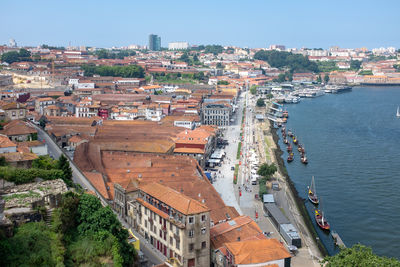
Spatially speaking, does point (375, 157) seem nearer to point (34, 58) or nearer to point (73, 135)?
point (73, 135)

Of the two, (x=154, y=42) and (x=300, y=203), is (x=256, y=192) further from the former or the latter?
(x=154, y=42)

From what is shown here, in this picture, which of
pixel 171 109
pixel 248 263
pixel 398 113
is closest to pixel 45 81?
pixel 171 109

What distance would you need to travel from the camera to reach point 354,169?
23.7 meters

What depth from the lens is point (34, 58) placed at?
53938mm

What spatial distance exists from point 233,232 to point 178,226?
2.00 m

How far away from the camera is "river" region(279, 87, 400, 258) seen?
53.0ft

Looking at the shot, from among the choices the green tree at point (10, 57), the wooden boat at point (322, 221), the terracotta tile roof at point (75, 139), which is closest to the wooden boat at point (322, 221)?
the wooden boat at point (322, 221)

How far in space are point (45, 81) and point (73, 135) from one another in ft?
74.6

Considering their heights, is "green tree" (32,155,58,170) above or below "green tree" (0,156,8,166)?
below

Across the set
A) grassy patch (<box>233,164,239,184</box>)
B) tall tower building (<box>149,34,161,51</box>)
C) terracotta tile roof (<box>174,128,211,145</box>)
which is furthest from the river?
tall tower building (<box>149,34,161,51</box>)

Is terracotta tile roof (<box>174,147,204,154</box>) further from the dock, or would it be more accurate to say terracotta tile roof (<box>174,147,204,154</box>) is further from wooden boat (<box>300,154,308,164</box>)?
the dock

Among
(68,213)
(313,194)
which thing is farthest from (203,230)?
(313,194)

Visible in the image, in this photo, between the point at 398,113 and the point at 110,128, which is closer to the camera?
the point at 110,128

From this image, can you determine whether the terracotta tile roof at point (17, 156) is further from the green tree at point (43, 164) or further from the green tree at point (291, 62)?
the green tree at point (291, 62)
